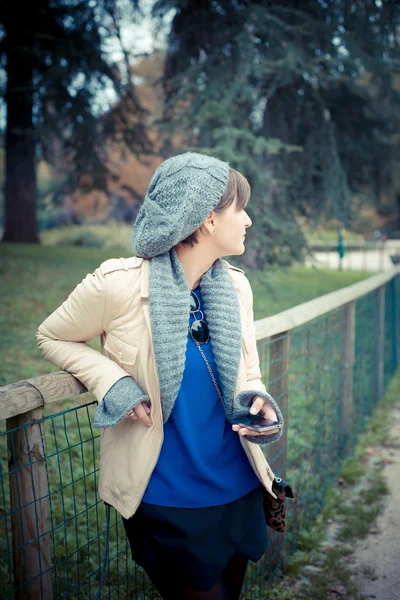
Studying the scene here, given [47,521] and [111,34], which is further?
[111,34]

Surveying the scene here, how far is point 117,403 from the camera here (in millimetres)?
1808

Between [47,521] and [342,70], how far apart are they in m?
9.63

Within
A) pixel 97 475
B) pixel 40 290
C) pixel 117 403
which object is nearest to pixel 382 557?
pixel 97 475

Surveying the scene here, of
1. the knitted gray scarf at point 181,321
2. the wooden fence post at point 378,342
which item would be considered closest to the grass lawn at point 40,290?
the wooden fence post at point 378,342

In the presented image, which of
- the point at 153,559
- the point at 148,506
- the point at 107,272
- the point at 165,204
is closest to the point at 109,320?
the point at 107,272

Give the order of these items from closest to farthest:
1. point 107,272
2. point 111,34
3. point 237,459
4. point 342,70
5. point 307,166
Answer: point 107,272, point 237,459, point 342,70, point 307,166, point 111,34

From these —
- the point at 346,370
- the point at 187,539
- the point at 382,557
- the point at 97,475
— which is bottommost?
the point at 382,557

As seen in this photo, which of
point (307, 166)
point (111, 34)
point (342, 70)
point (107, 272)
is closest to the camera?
point (107, 272)

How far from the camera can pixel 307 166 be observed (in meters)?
11.8

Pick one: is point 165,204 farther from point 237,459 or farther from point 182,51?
point 182,51

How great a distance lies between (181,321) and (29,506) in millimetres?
763

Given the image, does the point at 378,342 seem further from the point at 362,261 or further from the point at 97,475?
the point at 362,261

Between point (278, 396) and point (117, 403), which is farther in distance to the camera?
point (278, 396)

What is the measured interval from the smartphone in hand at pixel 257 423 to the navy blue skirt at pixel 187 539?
292mm
